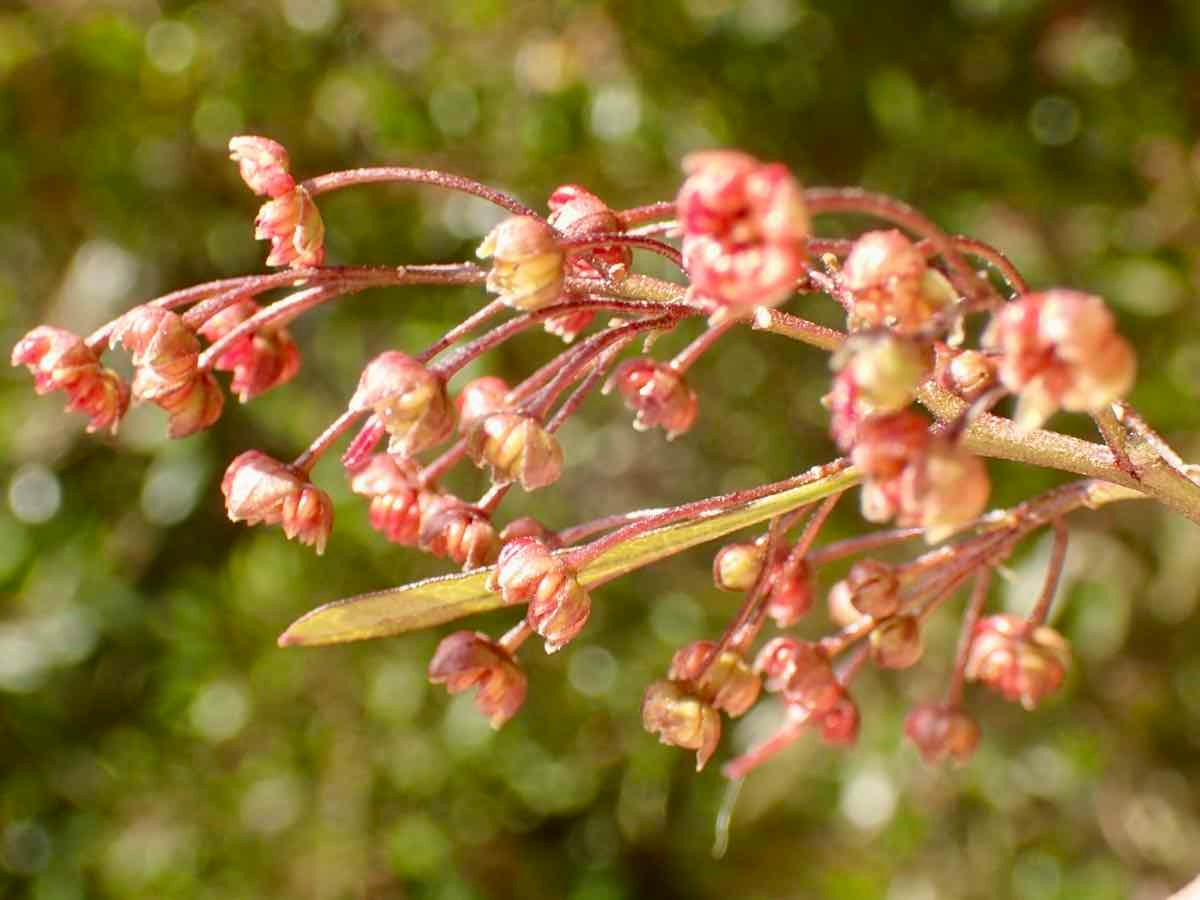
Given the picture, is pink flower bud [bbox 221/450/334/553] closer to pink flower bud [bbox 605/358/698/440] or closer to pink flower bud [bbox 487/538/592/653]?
pink flower bud [bbox 487/538/592/653]

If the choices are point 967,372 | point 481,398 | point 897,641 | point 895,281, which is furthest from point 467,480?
point 895,281

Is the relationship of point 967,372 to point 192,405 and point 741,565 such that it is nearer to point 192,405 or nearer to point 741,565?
point 741,565

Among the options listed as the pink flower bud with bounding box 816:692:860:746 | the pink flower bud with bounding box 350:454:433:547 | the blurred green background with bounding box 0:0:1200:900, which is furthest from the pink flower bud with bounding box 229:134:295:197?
the blurred green background with bounding box 0:0:1200:900

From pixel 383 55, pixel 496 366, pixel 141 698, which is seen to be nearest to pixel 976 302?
pixel 496 366

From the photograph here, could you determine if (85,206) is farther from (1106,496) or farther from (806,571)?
(1106,496)

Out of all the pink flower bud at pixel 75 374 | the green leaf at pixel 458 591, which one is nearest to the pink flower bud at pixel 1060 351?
the green leaf at pixel 458 591
